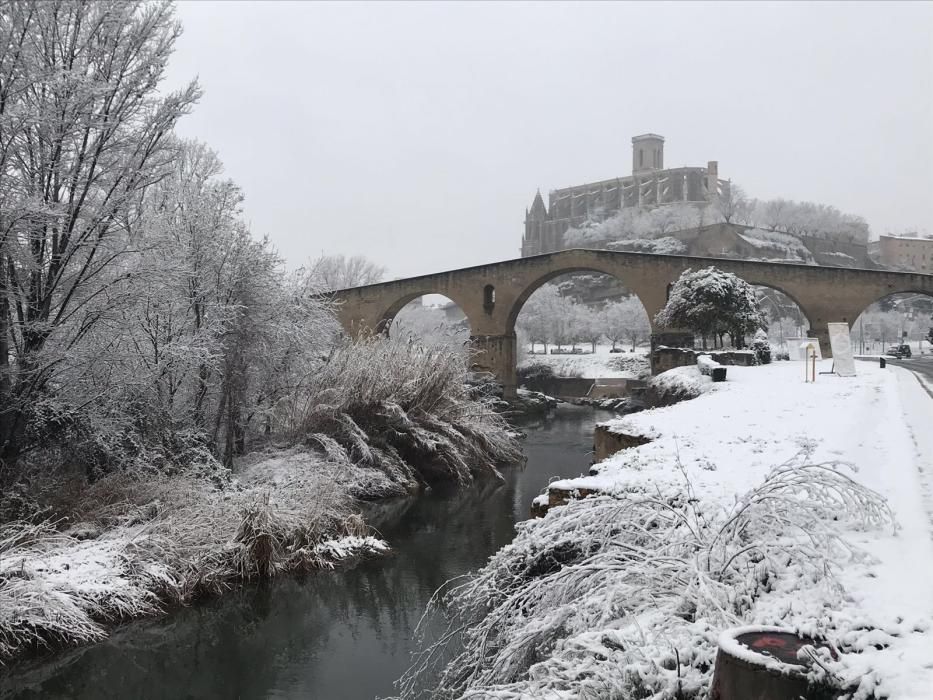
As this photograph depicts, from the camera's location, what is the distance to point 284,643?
6.56m

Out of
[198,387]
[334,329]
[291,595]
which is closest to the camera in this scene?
[291,595]

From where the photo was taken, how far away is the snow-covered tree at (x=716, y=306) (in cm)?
2223

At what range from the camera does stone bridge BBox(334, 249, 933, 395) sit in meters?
26.1

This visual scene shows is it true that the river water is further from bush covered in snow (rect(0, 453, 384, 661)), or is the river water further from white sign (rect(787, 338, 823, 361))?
white sign (rect(787, 338, 823, 361))

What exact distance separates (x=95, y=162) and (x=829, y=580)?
8.39 m

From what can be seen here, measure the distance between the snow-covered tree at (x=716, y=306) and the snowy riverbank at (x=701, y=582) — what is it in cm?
1704

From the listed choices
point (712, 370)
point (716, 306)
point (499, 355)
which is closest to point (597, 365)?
point (499, 355)

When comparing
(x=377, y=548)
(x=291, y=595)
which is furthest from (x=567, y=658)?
(x=377, y=548)

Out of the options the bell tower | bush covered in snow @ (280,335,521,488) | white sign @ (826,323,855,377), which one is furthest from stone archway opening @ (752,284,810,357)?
bush covered in snow @ (280,335,521,488)

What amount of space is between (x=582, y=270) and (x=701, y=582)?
27.2 m

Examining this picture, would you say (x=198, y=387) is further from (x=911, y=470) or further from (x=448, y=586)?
(x=911, y=470)

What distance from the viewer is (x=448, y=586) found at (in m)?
7.84

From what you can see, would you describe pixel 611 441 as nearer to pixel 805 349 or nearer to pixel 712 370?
pixel 712 370

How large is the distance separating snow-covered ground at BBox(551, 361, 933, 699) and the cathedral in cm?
7013
